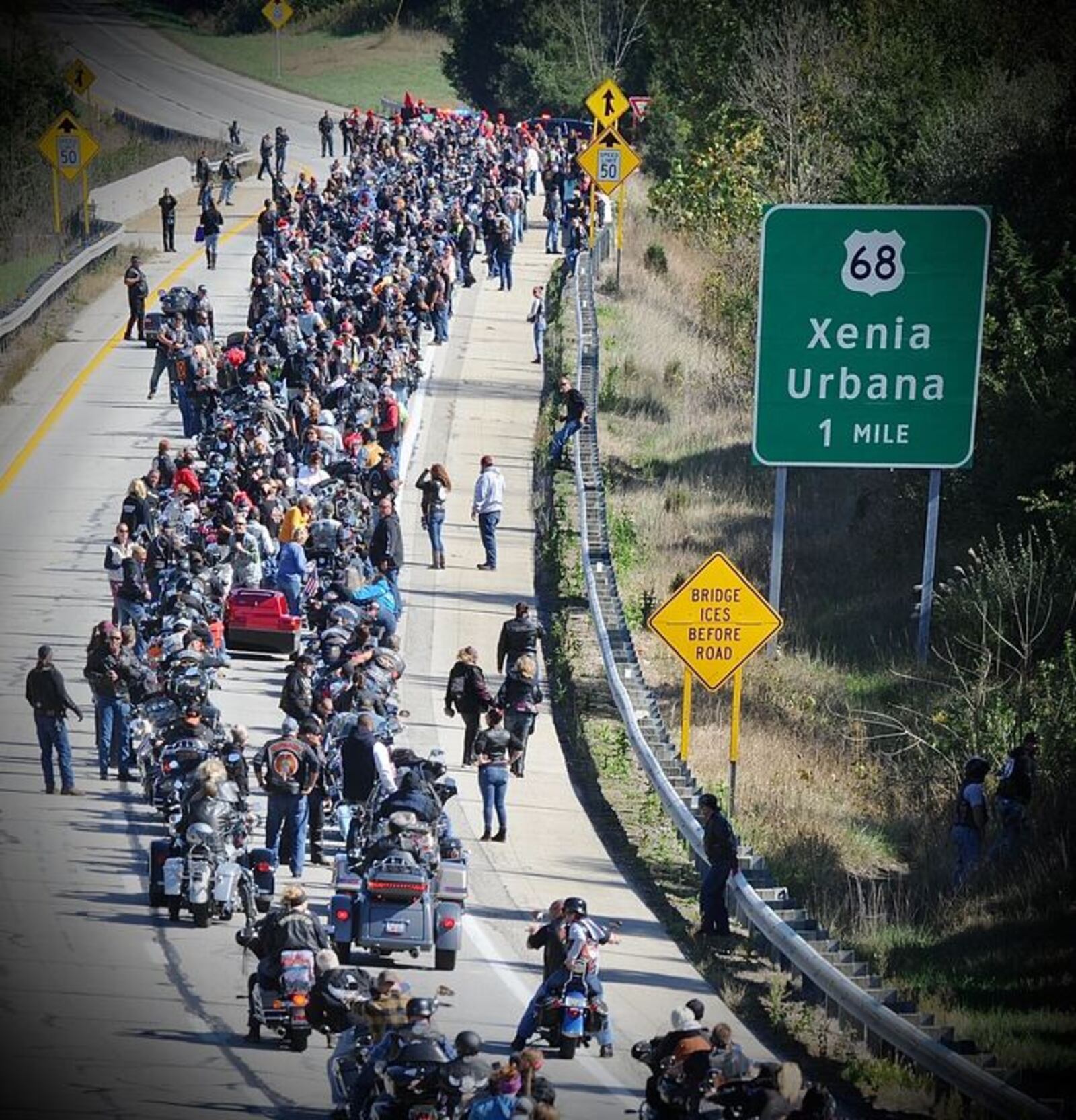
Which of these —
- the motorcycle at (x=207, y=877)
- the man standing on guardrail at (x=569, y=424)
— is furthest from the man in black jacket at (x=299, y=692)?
the man standing on guardrail at (x=569, y=424)

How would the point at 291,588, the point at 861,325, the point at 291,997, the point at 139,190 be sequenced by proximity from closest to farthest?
the point at 291,997 < the point at 861,325 < the point at 291,588 < the point at 139,190

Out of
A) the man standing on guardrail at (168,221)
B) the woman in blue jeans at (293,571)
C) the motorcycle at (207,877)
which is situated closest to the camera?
the motorcycle at (207,877)

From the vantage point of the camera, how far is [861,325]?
80.4 ft

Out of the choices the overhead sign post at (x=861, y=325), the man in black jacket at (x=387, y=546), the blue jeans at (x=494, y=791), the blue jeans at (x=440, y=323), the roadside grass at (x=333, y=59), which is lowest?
the blue jeans at (x=494, y=791)

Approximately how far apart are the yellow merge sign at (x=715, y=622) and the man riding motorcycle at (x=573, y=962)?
4.69 m

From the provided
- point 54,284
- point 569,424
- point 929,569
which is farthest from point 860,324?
point 54,284

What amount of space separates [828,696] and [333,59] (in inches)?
3218

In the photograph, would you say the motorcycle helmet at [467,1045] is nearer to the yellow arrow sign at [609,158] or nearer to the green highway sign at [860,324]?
the green highway sign at [860,324]

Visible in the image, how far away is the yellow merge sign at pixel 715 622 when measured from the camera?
2059 cm

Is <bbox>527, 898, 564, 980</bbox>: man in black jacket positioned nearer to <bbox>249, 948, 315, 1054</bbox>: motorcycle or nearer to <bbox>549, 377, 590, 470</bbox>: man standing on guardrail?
<bbox>249, 948, 315, 1054</bbox>: motorcycle

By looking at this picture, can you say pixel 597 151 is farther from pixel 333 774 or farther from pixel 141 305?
pixel 333 774

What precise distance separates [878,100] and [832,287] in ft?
79.5

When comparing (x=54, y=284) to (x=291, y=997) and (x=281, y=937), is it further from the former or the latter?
(x=291, y=997)

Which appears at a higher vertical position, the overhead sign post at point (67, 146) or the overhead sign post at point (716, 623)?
the overhead sign post at point (67, 146)
